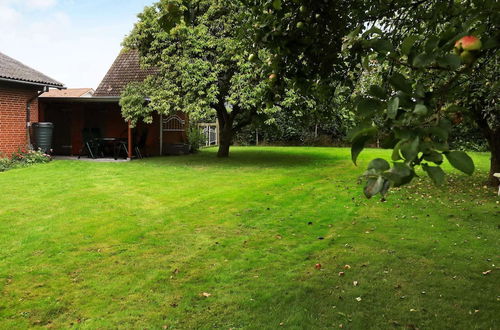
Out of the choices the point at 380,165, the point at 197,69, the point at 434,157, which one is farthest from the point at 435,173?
the point at 197,69

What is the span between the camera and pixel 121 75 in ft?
57.4

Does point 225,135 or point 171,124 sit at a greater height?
point 171,124

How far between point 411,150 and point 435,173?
0.11 m

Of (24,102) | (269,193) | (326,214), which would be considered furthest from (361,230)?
(24,102)

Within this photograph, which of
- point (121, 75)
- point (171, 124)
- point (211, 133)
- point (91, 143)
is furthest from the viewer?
point (211, 133)

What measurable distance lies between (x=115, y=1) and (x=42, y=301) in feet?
43.6

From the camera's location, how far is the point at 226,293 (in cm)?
377

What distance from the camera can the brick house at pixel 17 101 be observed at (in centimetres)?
1289

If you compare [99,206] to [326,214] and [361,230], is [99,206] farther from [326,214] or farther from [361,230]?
[361,230]

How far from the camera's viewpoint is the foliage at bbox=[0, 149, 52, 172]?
12.2 meters

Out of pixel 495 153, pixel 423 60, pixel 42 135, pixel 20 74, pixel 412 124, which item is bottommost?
pixel 495 153

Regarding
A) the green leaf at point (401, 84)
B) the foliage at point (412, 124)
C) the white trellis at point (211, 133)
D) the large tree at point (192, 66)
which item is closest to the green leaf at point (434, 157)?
the foliage at point (412, 124)

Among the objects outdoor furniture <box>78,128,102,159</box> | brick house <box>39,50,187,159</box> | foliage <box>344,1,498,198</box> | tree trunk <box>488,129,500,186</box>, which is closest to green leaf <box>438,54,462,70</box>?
foliage <box>344,1,498,198</box>

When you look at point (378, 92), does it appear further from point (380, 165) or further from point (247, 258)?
point (247, 258)
